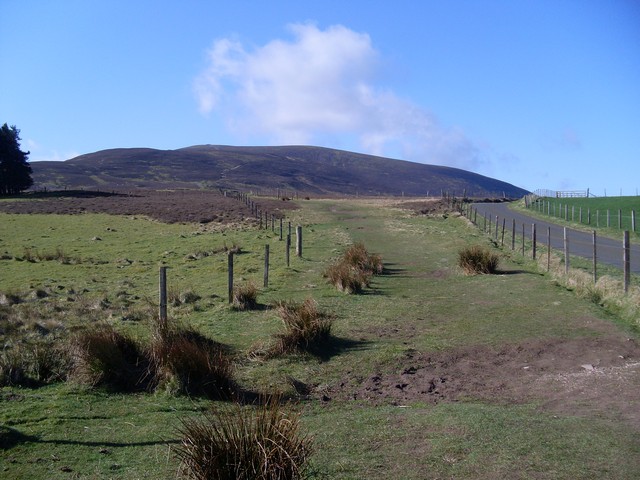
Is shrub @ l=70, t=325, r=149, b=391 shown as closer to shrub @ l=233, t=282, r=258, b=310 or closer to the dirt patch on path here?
the dirt patch on path

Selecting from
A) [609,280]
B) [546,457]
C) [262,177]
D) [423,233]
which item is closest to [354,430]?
[546,457]

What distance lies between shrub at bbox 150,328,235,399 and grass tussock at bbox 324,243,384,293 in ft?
30.5

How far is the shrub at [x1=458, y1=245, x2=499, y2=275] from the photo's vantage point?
2167 cm

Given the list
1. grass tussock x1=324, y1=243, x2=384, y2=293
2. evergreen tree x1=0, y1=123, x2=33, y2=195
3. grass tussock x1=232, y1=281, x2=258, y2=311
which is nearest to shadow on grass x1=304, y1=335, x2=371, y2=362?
grass tussock x1=232, y1=281, x2=258, y2=311

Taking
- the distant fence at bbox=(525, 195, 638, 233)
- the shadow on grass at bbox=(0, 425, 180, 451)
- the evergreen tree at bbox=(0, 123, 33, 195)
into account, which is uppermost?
the evergreen tree at bbox=(0, 123, 33, 195)

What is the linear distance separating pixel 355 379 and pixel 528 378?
256cm

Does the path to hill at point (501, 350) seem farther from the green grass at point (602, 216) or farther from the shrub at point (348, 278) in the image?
the green grass at point (602, 216)

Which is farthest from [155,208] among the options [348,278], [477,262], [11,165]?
[348,278]

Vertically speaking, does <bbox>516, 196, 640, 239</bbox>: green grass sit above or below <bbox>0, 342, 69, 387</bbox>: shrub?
above

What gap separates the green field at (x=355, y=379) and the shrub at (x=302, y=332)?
321mm

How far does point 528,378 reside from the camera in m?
10.1

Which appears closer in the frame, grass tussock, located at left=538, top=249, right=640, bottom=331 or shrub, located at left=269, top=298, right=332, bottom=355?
shrub, located at left=269, top=298, right=332, bottom=355

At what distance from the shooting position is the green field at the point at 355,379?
6422mm

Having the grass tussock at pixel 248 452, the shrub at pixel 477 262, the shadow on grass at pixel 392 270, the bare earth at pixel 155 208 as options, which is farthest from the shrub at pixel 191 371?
the bare earth at pixel 155 208
